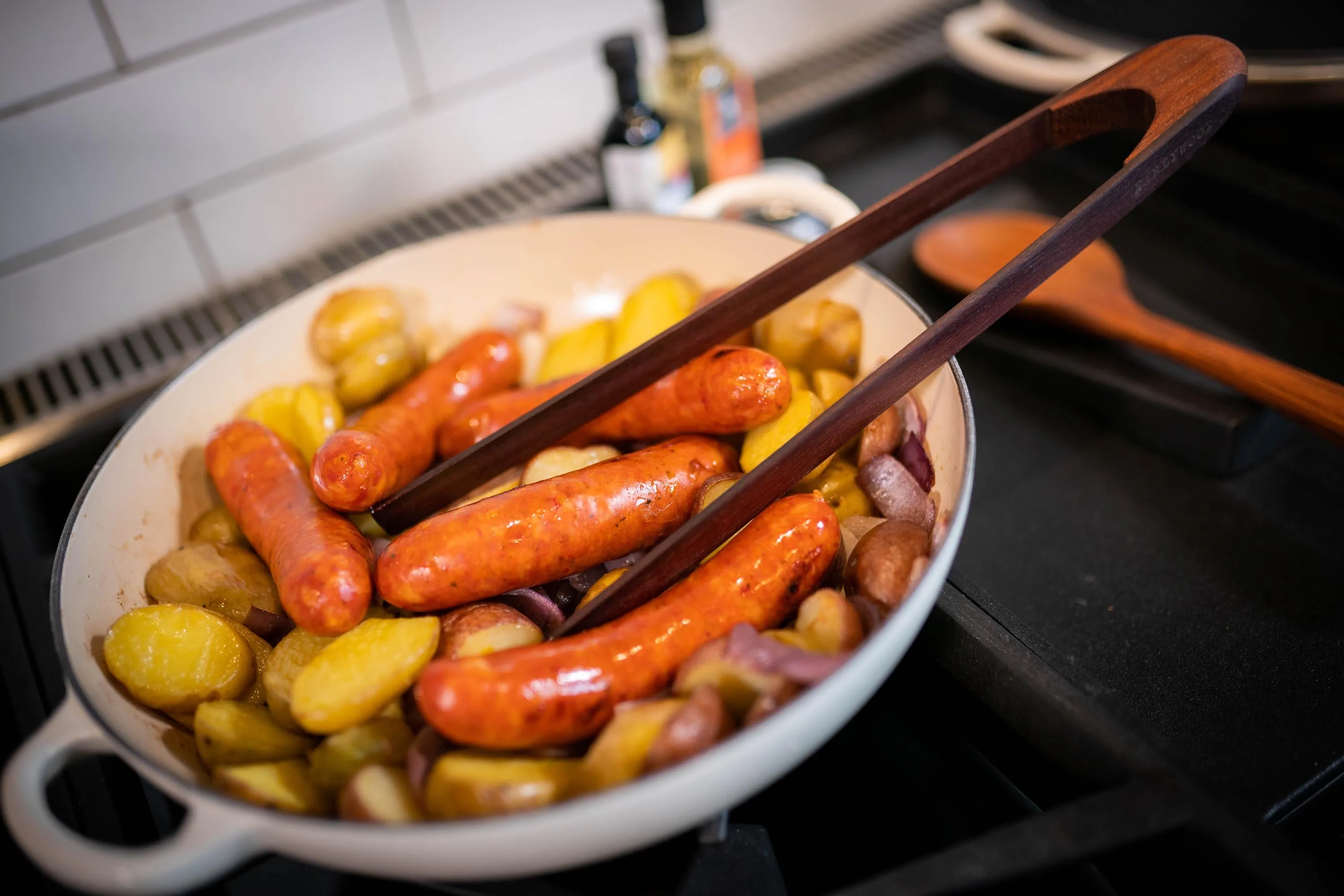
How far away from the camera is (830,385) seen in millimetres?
946

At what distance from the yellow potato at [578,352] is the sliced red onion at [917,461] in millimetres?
390

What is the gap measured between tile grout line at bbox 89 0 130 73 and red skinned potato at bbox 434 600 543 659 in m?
1.00

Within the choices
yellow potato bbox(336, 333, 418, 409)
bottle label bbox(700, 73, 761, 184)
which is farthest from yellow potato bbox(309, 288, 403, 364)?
bottle label bbox(700, 73, 761, 184)

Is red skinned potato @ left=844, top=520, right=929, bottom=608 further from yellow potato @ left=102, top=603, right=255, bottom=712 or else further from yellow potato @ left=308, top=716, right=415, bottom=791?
yellow potato @ left=102, top=603, right=255, bottom=712

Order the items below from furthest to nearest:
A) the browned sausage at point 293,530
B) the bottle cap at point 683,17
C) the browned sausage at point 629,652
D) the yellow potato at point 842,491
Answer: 1. the bottle cap at point 683,17
2. the yellow potato at point 842,491
3. the browned sausage at point 293,530
4. the browned sausage at point 629,652

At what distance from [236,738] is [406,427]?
37 cm

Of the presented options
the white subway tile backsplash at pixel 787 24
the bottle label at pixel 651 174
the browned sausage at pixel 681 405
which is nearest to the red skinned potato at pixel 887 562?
the browned sausage at pixel 681 405

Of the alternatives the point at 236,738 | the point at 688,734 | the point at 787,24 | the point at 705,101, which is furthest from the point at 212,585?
the point at 787,24

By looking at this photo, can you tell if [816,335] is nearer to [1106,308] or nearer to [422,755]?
[1106,308]

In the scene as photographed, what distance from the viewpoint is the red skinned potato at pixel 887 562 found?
723 mm

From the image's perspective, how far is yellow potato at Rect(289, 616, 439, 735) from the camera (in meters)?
0.72

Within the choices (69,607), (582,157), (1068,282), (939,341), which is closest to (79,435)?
(69,607)

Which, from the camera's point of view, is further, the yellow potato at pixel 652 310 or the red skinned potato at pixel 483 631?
the yellow potato at pixel 652 310

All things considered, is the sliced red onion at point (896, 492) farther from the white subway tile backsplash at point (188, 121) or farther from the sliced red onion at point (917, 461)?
the white subway tile backsplash at point (188, 121)
